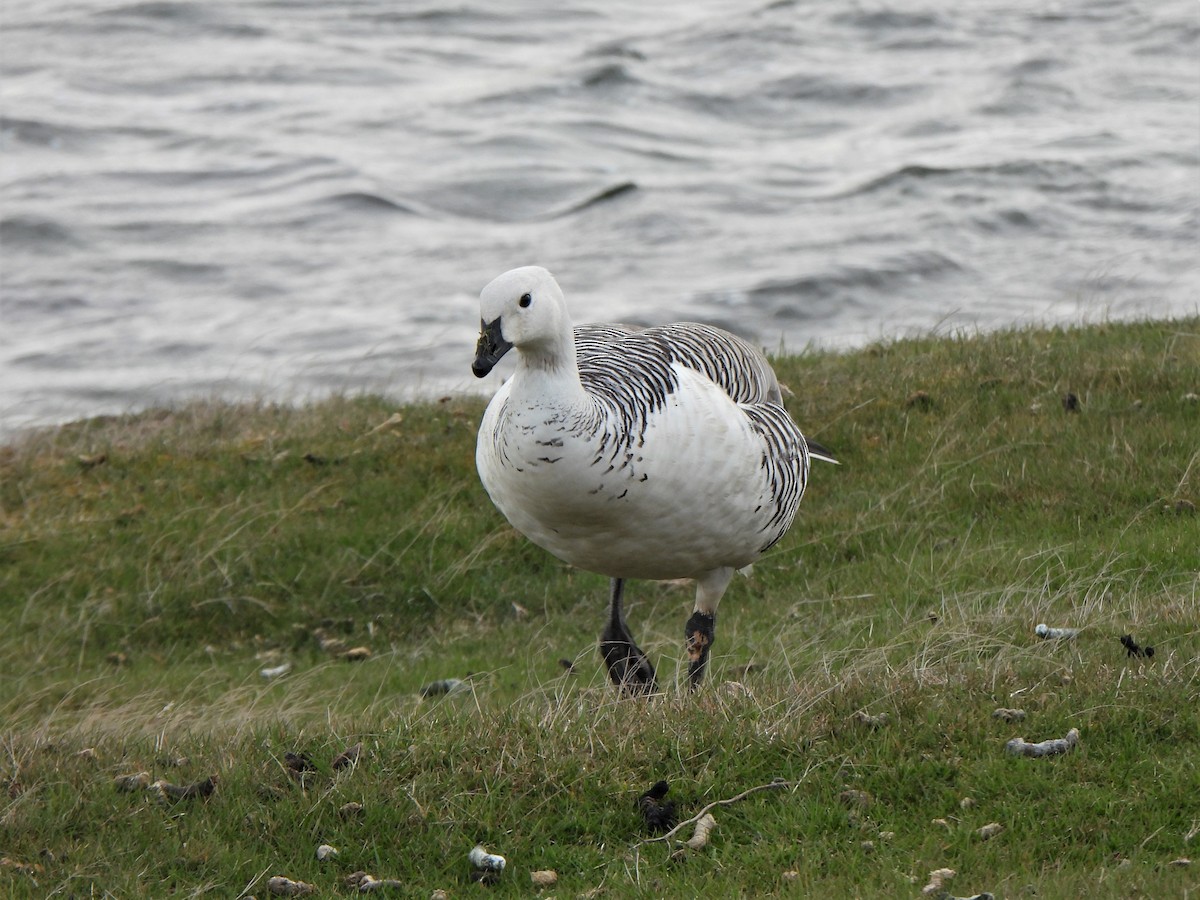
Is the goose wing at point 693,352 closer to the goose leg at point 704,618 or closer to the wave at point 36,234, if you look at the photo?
the goose leg at point 704,618

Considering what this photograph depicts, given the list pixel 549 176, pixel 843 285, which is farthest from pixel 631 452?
pixel 549 176

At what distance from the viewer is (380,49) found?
33.9 m

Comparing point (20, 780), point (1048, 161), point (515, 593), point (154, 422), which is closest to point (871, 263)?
point (1048, 161)

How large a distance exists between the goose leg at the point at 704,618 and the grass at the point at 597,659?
0.54ft

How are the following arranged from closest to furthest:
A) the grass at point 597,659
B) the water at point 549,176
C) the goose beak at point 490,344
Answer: the grass at point 597,659, the goose beak at point 490,344, the water at point 549,176

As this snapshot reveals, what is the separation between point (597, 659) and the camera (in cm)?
895

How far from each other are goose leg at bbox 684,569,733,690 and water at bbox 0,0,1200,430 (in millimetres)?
9267

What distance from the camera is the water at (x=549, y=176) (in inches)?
823

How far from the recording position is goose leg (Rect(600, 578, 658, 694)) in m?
7.66

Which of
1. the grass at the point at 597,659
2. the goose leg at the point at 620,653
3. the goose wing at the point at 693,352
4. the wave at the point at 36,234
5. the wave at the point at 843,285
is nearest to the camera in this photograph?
the grass at the point at 597,659

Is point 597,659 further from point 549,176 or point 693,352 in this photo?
point 549,176

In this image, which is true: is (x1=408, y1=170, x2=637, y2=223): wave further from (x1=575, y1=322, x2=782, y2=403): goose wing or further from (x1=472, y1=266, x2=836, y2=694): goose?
(x1=472, y1=266, x2=836, y2=694): goose

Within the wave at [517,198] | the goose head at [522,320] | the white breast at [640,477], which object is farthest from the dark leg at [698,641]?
the wave at [517,198]

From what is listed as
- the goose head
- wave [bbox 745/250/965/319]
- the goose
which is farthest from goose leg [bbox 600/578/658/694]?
wave [bbox 745/250/965/319]
